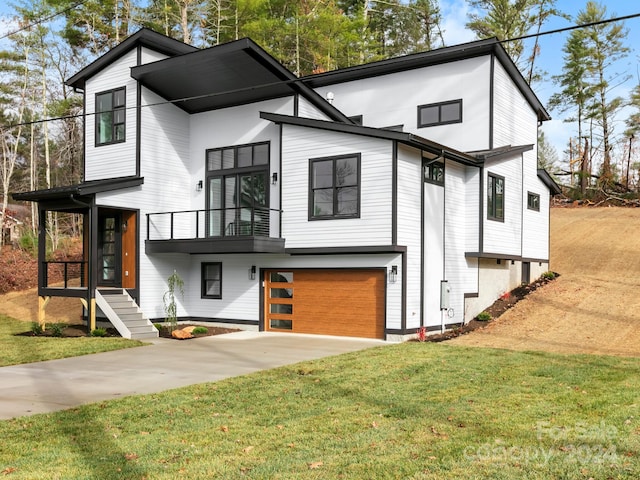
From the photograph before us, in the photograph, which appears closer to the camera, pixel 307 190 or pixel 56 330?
pixel 307 190

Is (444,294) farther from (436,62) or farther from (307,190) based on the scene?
(436,62)

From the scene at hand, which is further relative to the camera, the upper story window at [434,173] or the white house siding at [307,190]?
the upper story window at [434,173]

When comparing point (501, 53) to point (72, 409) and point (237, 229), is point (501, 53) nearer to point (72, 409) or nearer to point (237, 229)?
point (237, 229)

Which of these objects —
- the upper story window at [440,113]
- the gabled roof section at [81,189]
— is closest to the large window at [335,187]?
the upper story window at [440,113]

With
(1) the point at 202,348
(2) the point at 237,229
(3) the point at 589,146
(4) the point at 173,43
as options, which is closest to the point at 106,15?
(4) the point at 173,43

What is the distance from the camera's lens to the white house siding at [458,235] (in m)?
17.0

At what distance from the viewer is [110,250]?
18.4 m

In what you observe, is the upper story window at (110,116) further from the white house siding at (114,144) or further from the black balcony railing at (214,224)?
the black balcony railing at (214,224)

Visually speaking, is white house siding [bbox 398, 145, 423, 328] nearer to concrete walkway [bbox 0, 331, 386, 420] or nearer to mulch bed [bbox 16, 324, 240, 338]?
concrete walkway [bbox 0, 331, 386, 420]

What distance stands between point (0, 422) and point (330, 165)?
10.6 metres

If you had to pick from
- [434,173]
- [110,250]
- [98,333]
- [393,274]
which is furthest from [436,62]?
[98,333]

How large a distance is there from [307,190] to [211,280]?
15.7 ft

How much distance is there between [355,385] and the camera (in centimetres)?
909

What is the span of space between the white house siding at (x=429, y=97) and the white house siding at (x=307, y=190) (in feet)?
16.2
